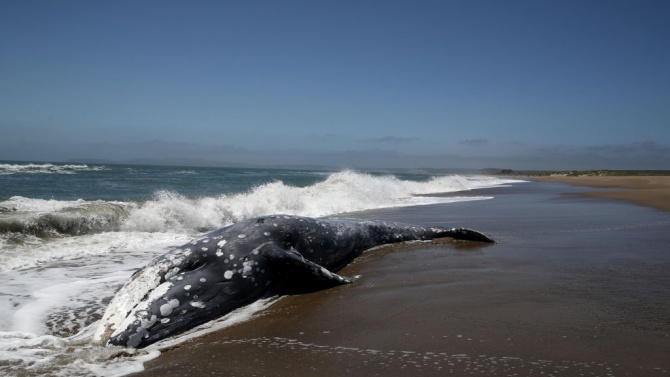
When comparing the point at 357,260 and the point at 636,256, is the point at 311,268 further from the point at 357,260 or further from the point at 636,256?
the point at 636,256

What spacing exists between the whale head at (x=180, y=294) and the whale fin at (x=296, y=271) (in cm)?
17

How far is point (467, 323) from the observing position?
4152 mm

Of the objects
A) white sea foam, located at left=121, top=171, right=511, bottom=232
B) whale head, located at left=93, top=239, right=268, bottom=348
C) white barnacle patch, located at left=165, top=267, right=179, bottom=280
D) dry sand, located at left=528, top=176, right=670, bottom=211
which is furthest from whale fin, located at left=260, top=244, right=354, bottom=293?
dry sand, located at left=528, top=176, right=670, bottom=211

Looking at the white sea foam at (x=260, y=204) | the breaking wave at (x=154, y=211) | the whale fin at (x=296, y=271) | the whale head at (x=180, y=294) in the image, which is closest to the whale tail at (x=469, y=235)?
the whale fin at (x=296, y=271)

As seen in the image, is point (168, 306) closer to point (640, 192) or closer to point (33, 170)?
point (640, 192)

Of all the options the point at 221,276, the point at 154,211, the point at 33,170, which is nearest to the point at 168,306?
the point at 221,276

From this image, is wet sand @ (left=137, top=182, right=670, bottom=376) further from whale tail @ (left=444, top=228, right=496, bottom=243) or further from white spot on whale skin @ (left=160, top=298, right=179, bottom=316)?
whale tail @ (left=444, top=228, right=496, bottom=243)

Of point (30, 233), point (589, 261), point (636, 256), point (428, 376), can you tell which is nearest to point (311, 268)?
point (428, 376)

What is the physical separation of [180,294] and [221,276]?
0.53 m

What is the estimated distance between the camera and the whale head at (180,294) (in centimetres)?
433

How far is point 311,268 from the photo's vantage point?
5527 mm

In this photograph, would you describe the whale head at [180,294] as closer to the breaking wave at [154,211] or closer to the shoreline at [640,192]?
the breaking wave at [154,211]

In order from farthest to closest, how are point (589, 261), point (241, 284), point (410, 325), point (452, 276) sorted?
point (589, 261) → point (452, 276) → point (241, 284) → point (410, 325)

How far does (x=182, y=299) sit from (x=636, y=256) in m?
6.20
